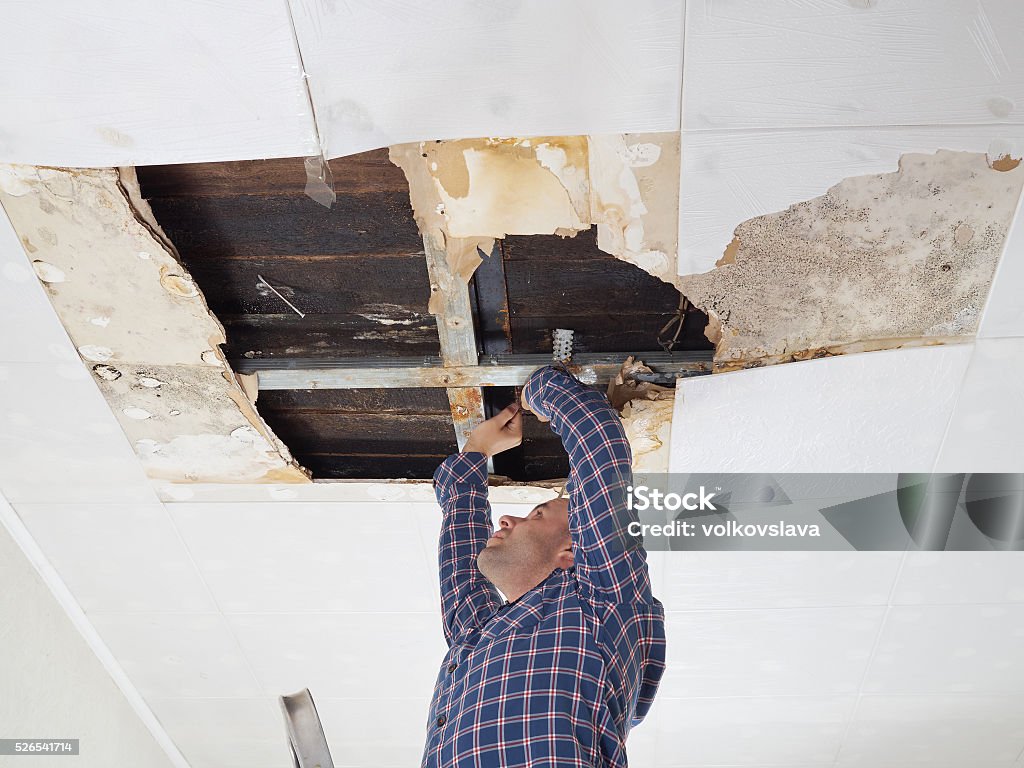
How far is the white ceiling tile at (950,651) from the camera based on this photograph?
2156mm

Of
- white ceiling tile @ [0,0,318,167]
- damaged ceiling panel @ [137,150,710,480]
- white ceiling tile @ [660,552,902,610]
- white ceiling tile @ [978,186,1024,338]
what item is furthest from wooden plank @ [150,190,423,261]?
white ceiling tile @ [660,552,902,610]

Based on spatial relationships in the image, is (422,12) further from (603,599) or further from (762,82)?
(603,599)

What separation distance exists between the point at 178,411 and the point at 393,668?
1.29m

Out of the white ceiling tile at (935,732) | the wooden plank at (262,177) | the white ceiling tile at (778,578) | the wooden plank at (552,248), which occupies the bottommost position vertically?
the white ceiling tile at (935,732)

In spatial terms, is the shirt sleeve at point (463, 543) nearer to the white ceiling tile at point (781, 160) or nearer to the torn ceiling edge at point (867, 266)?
the torn ceiling edge at point (867, 266)

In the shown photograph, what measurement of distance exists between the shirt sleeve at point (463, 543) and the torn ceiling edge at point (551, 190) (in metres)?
0.56

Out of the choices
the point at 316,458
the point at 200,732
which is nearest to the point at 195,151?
the point at 316,458

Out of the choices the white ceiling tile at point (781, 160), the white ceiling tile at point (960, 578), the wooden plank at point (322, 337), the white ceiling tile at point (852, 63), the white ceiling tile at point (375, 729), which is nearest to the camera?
the white ceiling tile at point (852, 63)

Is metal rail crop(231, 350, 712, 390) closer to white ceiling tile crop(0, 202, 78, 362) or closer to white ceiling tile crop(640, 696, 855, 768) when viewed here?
white ceiling tile crop(0, 202, 78, 362)

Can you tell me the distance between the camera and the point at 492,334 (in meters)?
1.62

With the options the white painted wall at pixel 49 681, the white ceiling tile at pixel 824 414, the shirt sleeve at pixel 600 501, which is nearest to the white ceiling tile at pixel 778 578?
the white ceiling tile at pixel 824 414

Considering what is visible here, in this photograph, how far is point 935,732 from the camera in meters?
2.68

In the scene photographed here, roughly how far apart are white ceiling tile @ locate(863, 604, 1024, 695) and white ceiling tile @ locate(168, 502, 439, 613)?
4.67 feet

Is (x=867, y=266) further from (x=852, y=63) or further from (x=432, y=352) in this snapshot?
(x=432, y=352)
